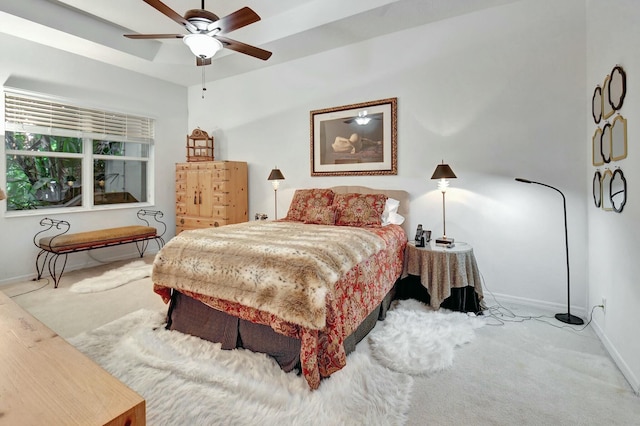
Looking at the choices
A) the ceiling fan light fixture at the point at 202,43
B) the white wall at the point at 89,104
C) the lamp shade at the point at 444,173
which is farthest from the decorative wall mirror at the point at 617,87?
the white wall at the point at 89,104

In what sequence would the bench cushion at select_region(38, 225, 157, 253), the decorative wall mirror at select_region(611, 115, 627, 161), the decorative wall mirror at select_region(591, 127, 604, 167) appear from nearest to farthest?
1. the decorative wall mirror at select_region(611, 115, 627, 161)
2. the decorative wall mirror at select_region(591, 127, 604, 167)
3. the bench cushion at select_region(38, 225, 157, 253)

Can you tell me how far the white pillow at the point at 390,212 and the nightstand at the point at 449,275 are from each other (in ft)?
1.90

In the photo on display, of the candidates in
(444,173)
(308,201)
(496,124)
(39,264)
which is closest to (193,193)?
(39,264)

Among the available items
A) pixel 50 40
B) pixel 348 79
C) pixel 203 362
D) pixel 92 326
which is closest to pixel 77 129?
pixel 50 40

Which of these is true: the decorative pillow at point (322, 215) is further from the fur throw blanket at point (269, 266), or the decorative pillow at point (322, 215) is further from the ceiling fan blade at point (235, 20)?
the ceiling fan blade at point (235, 20)

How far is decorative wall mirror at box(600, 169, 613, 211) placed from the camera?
224 cm

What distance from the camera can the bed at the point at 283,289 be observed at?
5.95 ft

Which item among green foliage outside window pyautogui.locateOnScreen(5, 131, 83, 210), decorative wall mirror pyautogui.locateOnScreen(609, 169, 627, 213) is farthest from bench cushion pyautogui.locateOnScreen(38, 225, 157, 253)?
decorative wall mirror pyautogui.locateOnScreen(609, 169, 627, 213)

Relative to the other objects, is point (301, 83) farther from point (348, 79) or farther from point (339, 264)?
point (339, 264)

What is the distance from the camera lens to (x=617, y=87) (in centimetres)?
210

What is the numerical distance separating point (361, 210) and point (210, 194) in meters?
2.67

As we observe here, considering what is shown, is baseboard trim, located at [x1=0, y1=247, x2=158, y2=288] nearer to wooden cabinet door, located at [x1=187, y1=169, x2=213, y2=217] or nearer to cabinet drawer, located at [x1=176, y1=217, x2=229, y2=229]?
cabinet drawer, located at [x1=176, y1=217, x2=229, y2=229]

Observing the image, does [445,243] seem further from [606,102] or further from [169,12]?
[169,12]

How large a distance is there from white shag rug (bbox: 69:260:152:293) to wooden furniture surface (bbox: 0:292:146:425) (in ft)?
8.77
